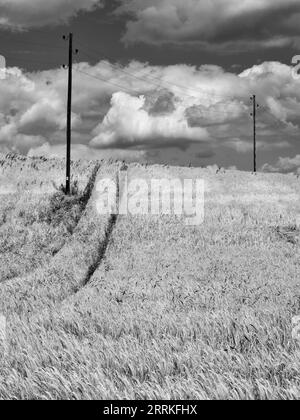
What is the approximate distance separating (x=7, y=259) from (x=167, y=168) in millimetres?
18978

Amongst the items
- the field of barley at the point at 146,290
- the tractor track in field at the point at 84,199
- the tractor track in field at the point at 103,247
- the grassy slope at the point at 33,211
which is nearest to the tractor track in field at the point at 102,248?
the tractor track in field at the point at 103,247

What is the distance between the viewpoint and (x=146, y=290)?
17.5 meters

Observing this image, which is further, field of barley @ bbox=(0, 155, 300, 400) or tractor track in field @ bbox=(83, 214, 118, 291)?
tractor track in field @ bbox=(83, 214, 118, 291)

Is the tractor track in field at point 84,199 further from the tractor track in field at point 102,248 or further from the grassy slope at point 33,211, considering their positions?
the tractor track in field at point 102,248

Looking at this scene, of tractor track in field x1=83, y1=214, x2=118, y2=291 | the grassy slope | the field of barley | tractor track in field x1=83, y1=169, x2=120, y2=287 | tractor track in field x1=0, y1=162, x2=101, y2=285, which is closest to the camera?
the field of barley

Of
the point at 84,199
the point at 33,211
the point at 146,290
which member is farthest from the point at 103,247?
the point at 146,290

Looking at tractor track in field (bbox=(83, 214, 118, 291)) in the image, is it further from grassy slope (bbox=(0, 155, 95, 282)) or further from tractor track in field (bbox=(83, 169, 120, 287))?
grassy slope (bbox=(0, 155, 95, 282))

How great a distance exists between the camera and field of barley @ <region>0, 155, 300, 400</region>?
15.0ft

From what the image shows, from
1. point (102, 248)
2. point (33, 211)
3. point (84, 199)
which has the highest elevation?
point (84, 199)

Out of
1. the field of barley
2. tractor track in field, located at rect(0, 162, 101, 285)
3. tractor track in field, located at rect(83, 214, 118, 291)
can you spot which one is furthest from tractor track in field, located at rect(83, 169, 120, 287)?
tractor track in field, located at rect(0, 162, 101, 285)

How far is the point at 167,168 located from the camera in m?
46.4

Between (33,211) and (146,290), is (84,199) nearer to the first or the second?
(33,211)

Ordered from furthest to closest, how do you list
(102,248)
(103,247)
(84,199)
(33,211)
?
(84,199) < (33,211) < (103,247) < (102,248)

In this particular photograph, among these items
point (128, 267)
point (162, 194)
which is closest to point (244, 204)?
point (162, 194)
